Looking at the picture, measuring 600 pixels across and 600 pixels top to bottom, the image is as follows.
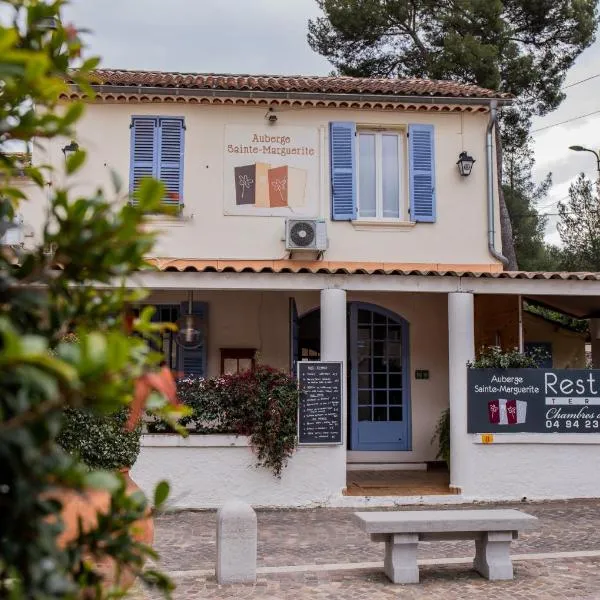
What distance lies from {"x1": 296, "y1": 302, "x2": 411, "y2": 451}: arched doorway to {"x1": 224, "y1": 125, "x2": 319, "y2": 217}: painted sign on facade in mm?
1990

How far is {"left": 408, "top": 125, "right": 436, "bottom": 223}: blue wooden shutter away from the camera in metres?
13.4

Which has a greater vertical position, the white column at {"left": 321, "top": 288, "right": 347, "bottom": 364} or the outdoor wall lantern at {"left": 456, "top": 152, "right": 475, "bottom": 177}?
the outdoor wall lantern at {"left": 456, "top": 152, "right": 475, "bottom": 177}

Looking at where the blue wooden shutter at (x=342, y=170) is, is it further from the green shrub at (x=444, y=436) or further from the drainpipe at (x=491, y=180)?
the green shrub at (x=444, y=436)

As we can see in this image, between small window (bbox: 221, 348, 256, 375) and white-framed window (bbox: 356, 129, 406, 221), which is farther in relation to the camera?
small window (bbox: 221, 348, 256, 375)

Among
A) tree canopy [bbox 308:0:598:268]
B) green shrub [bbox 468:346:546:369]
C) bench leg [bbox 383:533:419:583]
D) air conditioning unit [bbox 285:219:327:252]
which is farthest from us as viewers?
tree canopy [bbox 308:0:598:268]

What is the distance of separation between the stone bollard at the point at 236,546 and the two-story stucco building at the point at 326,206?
18.6ft

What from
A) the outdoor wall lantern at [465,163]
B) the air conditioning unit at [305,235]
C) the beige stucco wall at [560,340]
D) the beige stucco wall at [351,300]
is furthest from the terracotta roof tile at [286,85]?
the beige stucco wall at [560,340]

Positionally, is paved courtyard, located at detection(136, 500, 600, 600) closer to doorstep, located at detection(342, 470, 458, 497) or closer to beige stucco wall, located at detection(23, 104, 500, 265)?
doorstep, located at detection(342, 470, 458, 497)

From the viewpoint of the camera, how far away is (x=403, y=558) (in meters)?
7.36

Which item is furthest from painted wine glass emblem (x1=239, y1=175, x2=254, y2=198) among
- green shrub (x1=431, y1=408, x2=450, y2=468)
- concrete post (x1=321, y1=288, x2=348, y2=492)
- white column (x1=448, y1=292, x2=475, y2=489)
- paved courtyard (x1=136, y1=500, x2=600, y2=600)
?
paved courtyard (x1=136, y1=500, x2=600, y2=600)

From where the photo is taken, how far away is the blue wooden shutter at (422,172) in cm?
1337

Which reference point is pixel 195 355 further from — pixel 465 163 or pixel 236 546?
pixel 236 546

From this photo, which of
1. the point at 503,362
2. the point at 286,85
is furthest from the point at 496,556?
the point at 286,85

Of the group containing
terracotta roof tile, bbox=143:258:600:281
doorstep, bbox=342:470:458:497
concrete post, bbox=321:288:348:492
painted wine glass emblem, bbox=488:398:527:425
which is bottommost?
doorstep, bbox=342:470:458:497
